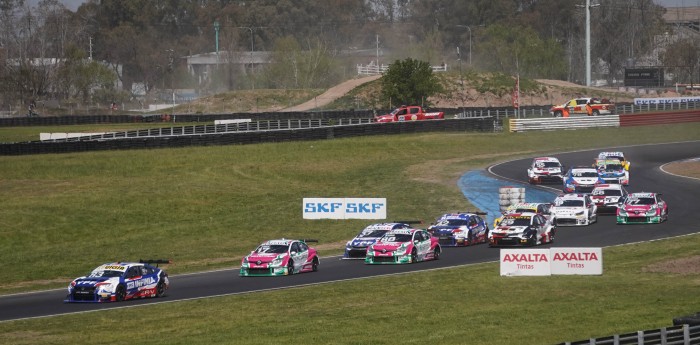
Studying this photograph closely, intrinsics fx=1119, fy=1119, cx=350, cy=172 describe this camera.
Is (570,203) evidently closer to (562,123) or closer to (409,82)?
(562,123)

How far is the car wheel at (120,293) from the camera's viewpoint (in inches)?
1226

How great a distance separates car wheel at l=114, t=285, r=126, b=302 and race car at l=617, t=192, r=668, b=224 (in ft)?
74.1

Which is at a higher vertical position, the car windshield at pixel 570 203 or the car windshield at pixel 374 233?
the car windshield at pixel 570 203

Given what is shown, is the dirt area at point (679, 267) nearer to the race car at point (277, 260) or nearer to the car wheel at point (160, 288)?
the race car at point (277, 260)

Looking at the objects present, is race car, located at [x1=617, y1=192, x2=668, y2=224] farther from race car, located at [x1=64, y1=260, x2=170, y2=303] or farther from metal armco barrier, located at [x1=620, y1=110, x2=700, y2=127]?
metal armco barrier, located at [x1=620, y1=110, x2=700, y2=127]

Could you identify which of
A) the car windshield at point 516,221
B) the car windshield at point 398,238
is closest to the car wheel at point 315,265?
the car windshield at point 398,238

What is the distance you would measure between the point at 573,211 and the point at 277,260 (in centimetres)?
1478

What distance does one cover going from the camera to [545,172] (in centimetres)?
5766

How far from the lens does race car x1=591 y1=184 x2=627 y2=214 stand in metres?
48.1

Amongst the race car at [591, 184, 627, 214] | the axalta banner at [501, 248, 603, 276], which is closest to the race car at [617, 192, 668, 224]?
the race car at [591, 184, 627, 214]

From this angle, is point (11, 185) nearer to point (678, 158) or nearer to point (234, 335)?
point (234, 335)

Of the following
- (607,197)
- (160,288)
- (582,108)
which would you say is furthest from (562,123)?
(160,288)

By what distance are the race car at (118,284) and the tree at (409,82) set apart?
71.2 meters

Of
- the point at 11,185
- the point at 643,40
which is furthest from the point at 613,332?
the point at 643,40
